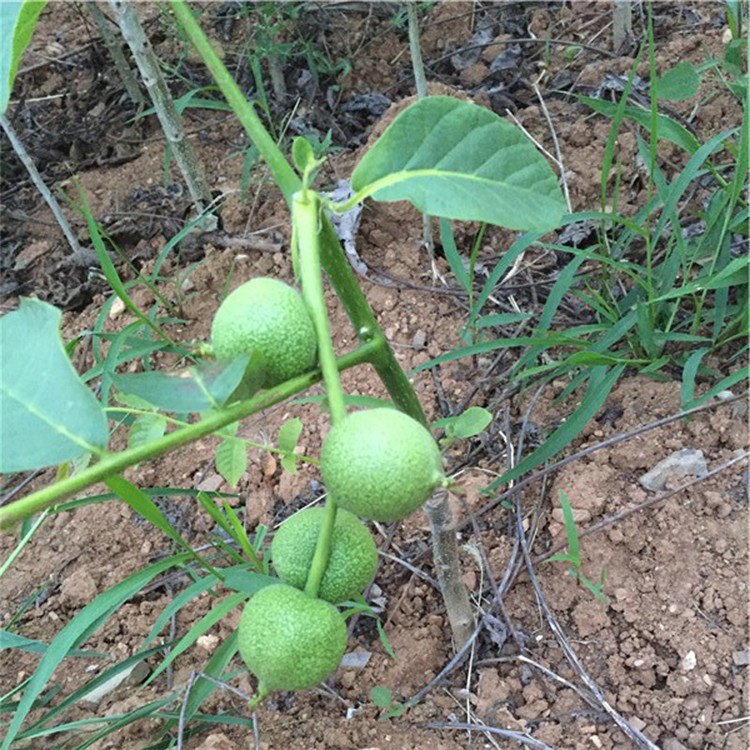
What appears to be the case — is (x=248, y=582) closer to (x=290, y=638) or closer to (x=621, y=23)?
(x=290, y=638)

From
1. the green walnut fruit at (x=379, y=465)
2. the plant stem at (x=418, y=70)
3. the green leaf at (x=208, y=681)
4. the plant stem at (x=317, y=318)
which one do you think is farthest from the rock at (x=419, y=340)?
the green walnut fruit at (x=379, y=465)

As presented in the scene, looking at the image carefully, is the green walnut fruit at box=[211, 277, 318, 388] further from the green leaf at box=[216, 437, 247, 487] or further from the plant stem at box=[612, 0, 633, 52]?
the plant stem at box=[612, 0, 633, 52]

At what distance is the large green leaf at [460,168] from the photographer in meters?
0.96

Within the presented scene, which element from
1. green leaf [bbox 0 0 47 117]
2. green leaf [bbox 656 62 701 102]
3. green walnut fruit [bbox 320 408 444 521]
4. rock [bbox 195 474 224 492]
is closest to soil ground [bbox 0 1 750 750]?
rock [bbox 195 474 224 492]

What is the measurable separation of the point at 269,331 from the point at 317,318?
51 millimetres

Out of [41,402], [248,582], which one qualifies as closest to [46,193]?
[248,582]

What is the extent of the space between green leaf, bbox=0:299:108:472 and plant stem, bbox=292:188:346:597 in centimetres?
23

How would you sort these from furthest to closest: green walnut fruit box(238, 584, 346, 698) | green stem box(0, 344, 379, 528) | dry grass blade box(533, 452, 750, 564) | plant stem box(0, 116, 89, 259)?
plant stem box(0, 116, 89, 259) < dry grass blade box(533, 452, 750, 564) < green walnut fruit box(238, 584, 346, 698) < green stem box(0, 344, 379, 528)

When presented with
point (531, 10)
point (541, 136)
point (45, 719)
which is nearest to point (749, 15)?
point (541, 136)

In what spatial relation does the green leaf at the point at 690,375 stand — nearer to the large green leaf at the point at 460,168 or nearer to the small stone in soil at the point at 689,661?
the small stone in soil at the point at 689,661

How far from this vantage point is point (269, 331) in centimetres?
84

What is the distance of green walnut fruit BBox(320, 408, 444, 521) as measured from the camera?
0.78m

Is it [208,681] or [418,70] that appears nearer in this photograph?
[208,681]

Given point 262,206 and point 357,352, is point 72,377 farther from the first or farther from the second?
point 262,206
